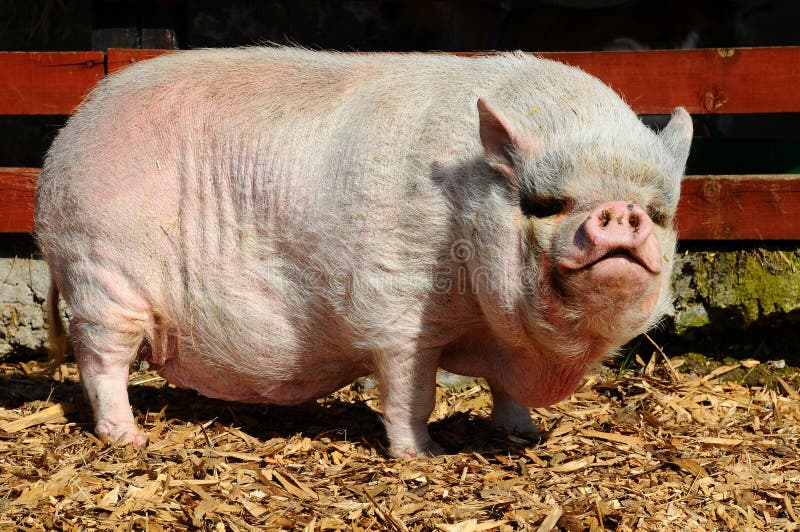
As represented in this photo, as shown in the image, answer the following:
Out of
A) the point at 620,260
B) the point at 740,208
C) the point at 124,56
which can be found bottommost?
the point at 620,260

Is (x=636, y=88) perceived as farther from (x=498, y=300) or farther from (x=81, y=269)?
(x=81, y=269)

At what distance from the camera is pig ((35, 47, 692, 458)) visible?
3.76 metres

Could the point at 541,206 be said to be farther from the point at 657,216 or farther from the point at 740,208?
the point at 740,208

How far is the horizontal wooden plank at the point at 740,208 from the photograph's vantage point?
5.29 meters

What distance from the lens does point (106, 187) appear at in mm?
4461

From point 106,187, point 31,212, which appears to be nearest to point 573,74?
point 106,187

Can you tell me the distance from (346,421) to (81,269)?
1.45m

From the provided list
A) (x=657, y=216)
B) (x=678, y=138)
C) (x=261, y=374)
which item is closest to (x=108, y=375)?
(x=261, y=374)

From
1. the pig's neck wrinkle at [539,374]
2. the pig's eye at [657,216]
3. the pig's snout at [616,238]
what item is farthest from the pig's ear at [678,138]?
the pig's neck wrinkle at [539,374]

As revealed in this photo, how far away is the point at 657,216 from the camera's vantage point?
379cm

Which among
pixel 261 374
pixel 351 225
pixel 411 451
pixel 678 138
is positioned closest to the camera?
pixel 678 138

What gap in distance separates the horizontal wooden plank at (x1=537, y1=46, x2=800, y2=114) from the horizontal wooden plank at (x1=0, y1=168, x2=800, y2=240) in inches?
15.1

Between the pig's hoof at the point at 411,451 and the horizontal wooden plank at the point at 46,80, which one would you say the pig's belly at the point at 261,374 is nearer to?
the pig's hoof at the point at 411,451

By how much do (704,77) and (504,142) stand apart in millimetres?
2055
